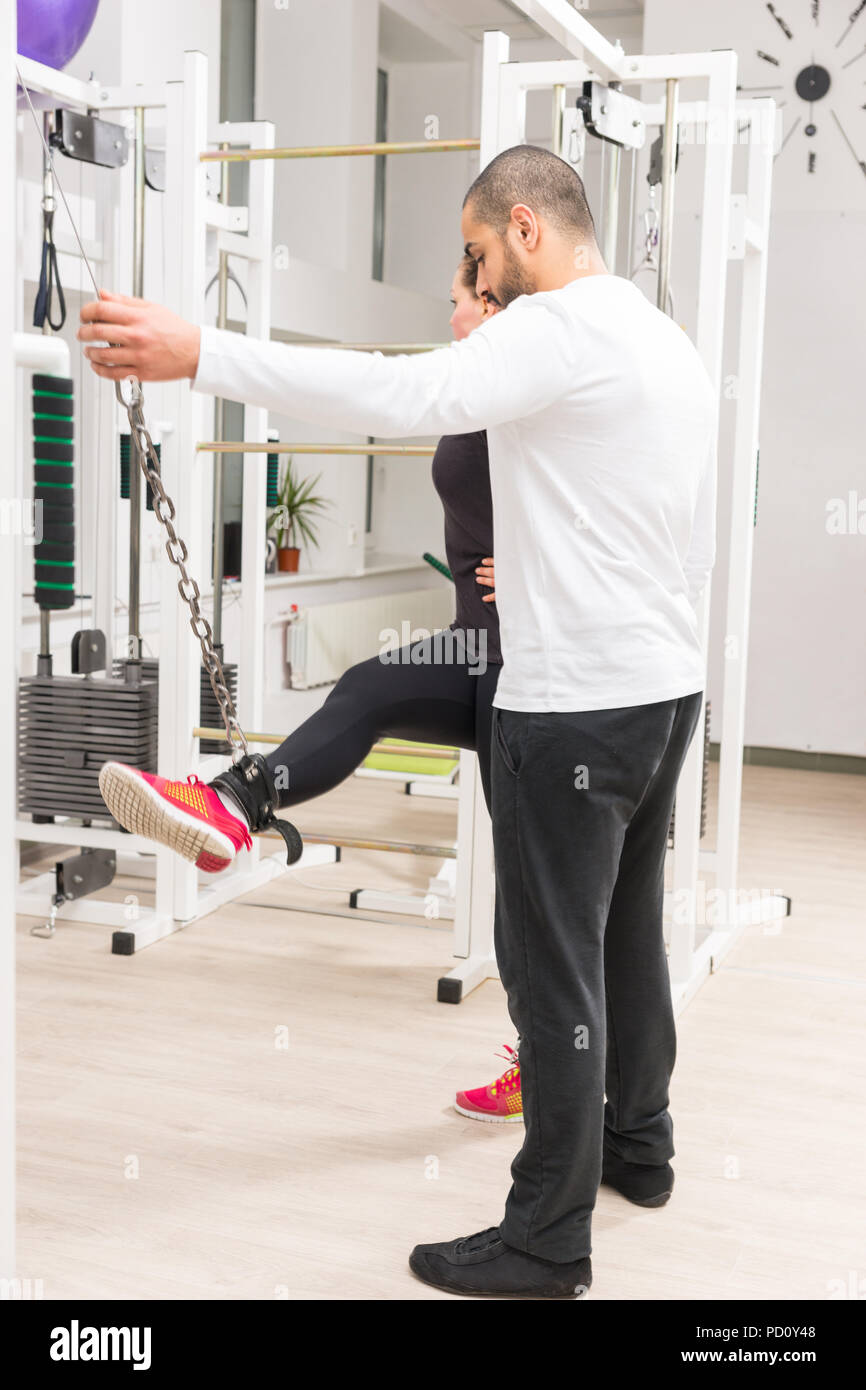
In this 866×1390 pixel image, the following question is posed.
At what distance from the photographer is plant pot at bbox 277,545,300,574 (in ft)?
20.9

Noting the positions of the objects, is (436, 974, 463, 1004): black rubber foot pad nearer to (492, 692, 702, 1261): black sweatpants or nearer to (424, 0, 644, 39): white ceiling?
(492, 692, 702, 1261): black sweatpants

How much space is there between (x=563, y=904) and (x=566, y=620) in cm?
37

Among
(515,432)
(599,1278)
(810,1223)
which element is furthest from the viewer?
(810,1223)

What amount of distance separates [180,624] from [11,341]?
2.18 m

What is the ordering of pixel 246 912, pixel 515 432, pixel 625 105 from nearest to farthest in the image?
pixel 515 432 < pixel 625 105 < pixel 246 912

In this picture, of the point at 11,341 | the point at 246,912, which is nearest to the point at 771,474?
the point at 246,912

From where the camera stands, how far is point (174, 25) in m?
5.03

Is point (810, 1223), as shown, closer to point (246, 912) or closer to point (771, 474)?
point (246, 912)

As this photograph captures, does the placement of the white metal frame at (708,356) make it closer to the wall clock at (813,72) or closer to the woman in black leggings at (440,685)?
the woman in black leggings at (440,685)

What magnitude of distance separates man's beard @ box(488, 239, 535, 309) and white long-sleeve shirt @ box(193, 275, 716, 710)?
0.08 metres

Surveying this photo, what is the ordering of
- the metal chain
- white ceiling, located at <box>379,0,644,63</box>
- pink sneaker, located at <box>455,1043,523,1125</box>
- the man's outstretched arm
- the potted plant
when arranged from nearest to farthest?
the man's outstretched arm → the metal chain → pink sneaker, located at <box>455,1043,523,1125</box> → the potted plant → white ceiling, located at <box>379,0,644,63</box>

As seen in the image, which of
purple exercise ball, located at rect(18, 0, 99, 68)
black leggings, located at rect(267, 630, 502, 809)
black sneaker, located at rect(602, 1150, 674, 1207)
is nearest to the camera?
black sneaker, located at rect(602, 1150, 674, 1207)

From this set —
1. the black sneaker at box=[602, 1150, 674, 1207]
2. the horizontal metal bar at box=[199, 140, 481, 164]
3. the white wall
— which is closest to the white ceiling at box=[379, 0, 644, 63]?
the white wall

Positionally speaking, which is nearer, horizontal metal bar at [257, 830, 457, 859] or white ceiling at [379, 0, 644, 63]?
horizontal metal bar at [257, 830, 457, 859]
